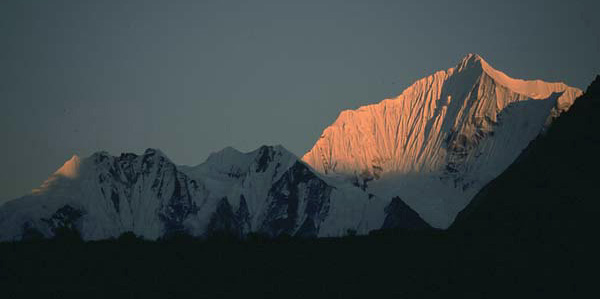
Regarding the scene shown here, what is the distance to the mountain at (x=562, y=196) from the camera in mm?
167750

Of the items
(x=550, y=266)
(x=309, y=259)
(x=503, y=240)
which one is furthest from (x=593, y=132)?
(x=309, y=259)

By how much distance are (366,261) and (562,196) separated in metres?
34.3

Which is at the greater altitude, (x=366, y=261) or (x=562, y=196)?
(x=562, y=196)

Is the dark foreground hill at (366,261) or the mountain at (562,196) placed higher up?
the mountain at (562,196)

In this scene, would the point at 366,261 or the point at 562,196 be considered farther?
the point at 562,196

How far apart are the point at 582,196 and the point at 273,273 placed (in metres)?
48.3

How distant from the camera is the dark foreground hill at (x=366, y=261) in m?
151

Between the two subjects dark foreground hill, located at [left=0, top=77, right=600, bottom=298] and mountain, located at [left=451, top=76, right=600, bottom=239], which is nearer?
dark foreground hill, located at [left=0, top=77, right=600, bottom=298]

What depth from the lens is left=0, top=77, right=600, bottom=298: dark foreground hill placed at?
15125cm

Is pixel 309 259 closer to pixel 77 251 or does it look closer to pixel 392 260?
pixel 392 260

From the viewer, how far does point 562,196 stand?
178 m

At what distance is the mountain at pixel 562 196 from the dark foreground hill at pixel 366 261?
27 centimetres

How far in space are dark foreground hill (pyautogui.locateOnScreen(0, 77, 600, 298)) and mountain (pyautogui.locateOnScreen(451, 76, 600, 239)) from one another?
0.27 m

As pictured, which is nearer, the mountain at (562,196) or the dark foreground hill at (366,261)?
the dark foreground hill at (366,261)
